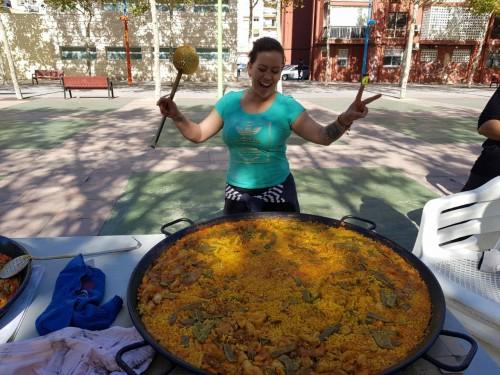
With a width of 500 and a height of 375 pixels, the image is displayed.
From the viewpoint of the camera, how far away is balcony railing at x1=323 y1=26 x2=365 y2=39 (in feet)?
89.2

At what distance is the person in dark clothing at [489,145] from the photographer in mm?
2389

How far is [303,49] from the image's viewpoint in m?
33.6

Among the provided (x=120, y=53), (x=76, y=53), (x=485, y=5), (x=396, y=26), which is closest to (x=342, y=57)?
(x=396, y=26)

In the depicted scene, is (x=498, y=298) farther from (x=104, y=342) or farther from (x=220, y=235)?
(x=104, y=342)

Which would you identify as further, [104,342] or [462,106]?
[462,106]

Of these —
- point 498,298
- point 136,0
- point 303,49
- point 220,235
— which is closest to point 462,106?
point 498,298

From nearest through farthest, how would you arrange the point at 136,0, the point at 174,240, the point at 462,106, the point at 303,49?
the point at 174,240 → the point at 462,106 → the point at 136,0 → the point at 303,49

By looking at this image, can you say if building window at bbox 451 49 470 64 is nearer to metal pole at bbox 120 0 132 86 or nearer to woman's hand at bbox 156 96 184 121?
metal pole at bbox 120 0 132 86

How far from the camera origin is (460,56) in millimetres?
27281

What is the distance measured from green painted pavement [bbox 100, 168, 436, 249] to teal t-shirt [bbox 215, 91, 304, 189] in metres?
1.90

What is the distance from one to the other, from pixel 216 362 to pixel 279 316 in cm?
25

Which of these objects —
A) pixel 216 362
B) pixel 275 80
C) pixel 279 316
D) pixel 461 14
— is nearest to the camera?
pixel 216 362

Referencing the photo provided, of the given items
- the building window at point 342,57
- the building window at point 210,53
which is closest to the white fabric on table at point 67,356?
the building window at point 210,53

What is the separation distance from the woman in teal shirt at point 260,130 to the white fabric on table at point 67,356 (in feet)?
3.39
